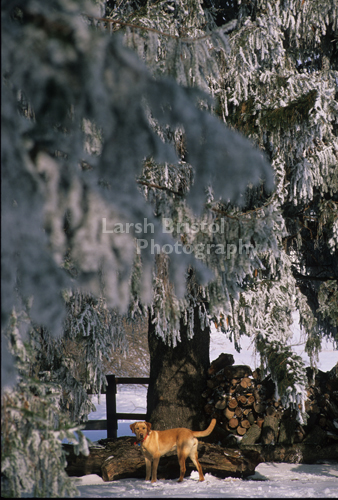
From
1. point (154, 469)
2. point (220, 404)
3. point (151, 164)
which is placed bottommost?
point (154, 469)

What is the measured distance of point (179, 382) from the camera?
7.45 metres

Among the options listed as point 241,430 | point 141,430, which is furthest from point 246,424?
point 141,430

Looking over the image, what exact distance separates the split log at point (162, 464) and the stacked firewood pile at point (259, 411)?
1080 mm

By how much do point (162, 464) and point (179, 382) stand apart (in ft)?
5.15

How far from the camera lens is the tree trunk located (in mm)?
7266

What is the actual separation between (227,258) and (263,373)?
2760 millimetres

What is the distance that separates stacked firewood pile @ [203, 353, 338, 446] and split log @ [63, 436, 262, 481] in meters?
1.08

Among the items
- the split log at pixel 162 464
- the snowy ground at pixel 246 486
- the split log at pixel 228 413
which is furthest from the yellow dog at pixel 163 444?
the split log at pixel 228 413

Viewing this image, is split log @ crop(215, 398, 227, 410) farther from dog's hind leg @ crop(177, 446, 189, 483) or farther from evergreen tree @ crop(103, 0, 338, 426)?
dog's hind leg @ crop(177, 446, 189, 483)

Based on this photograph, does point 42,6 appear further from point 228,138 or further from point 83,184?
point 228,138

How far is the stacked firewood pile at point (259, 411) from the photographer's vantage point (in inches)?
282

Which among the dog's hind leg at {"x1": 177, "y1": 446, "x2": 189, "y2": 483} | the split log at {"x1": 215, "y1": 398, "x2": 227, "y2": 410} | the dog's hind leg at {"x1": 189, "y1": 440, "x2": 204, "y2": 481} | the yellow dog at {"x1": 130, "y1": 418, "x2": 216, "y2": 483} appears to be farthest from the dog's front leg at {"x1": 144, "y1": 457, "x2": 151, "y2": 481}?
the split log at {"x1": 215, "y1": 398, "x2": 227, "y2": 410}

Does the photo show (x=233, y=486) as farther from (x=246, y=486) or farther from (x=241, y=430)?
(x=241, y=430)

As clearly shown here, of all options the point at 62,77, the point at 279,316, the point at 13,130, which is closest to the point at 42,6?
the point at 62,77
